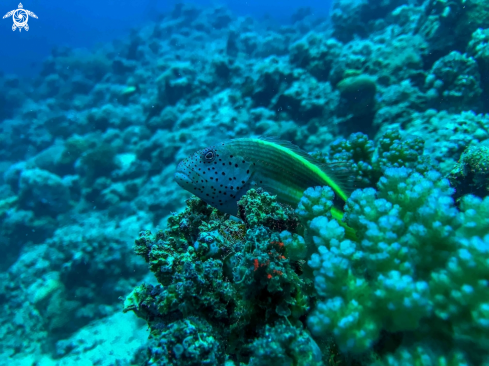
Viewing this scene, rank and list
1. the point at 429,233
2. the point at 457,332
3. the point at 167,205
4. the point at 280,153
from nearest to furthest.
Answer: the point at 457,332, the point at 429,233, the point at 280,153, the point at 167,205

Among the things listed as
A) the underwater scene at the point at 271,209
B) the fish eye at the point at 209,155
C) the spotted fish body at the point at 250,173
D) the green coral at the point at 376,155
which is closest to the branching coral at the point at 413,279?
the underwater scene at the point at 271,209

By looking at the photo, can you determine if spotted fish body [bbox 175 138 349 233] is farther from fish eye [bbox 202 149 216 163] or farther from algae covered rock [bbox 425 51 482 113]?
algae covered rock [bbox 425 51 482 113]

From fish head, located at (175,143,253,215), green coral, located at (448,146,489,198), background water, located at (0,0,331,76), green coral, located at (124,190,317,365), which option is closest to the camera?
green coral, located at (124,190,317,365)

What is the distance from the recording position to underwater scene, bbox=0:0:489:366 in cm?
169

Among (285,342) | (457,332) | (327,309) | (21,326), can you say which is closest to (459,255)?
(457,332)

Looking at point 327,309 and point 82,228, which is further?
point 82,228

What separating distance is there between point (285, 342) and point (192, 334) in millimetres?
630

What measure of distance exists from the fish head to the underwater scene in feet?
0.06

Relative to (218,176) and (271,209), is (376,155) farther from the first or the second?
(218,176)

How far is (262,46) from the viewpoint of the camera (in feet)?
80.9

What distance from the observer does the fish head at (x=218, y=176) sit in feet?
9.86

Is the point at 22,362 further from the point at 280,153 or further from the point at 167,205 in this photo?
the point at 280,153

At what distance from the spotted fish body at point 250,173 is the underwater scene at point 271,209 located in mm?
17

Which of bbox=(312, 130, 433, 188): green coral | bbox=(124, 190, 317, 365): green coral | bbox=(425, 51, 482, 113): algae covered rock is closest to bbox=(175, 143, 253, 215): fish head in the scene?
bbox=(124, 190, 317, 365): green coral
